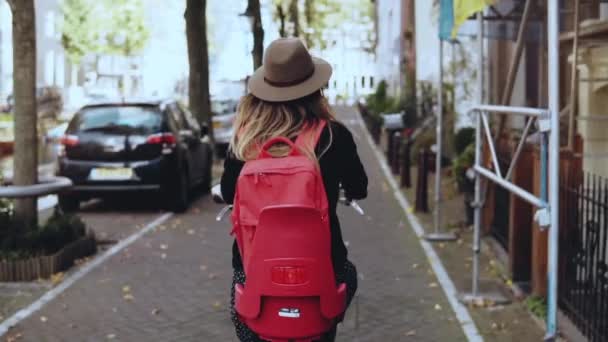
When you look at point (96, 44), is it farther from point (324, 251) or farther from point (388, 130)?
point (324, 251)

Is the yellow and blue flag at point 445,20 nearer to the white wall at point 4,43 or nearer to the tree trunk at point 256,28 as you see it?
the tree trunk at point 256,28

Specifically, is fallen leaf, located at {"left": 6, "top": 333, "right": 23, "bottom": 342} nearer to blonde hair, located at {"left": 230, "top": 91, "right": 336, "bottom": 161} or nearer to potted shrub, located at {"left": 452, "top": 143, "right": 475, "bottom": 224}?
blonde hair, located at {"left": 230, "top": 91, "right": 336, "bottom": 161}

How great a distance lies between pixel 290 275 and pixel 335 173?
0.46 metres

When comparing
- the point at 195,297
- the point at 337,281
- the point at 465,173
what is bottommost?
the point at 195,297

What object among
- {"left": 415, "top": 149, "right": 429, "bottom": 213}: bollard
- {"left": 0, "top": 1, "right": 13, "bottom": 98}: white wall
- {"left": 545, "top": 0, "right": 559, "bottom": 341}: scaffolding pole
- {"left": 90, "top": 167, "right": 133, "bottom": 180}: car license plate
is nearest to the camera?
{"left": 545, "top": 0, "right": 559, "bottom": 341}: scaffolding pole

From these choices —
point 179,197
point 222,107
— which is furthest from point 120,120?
point 222,107

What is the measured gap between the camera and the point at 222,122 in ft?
80.6

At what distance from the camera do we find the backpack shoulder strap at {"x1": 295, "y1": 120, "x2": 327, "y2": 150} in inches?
145

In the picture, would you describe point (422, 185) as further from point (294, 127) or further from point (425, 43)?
point (425, 43)

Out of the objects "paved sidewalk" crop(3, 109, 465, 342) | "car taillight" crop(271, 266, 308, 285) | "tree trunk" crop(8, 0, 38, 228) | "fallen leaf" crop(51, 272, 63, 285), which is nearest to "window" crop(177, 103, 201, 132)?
"paved sidewalk" crop(3, 109, 465, 342)

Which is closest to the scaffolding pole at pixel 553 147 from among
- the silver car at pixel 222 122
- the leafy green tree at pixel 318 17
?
the silver car at pixel 222 122

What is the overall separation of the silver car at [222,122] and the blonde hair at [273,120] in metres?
19.4

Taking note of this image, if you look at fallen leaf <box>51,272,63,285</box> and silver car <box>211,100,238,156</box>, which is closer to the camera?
fallen leaf <box>51,272,63,285</box>

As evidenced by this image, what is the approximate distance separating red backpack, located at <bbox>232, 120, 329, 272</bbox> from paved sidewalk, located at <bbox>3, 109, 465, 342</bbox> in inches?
76.7
